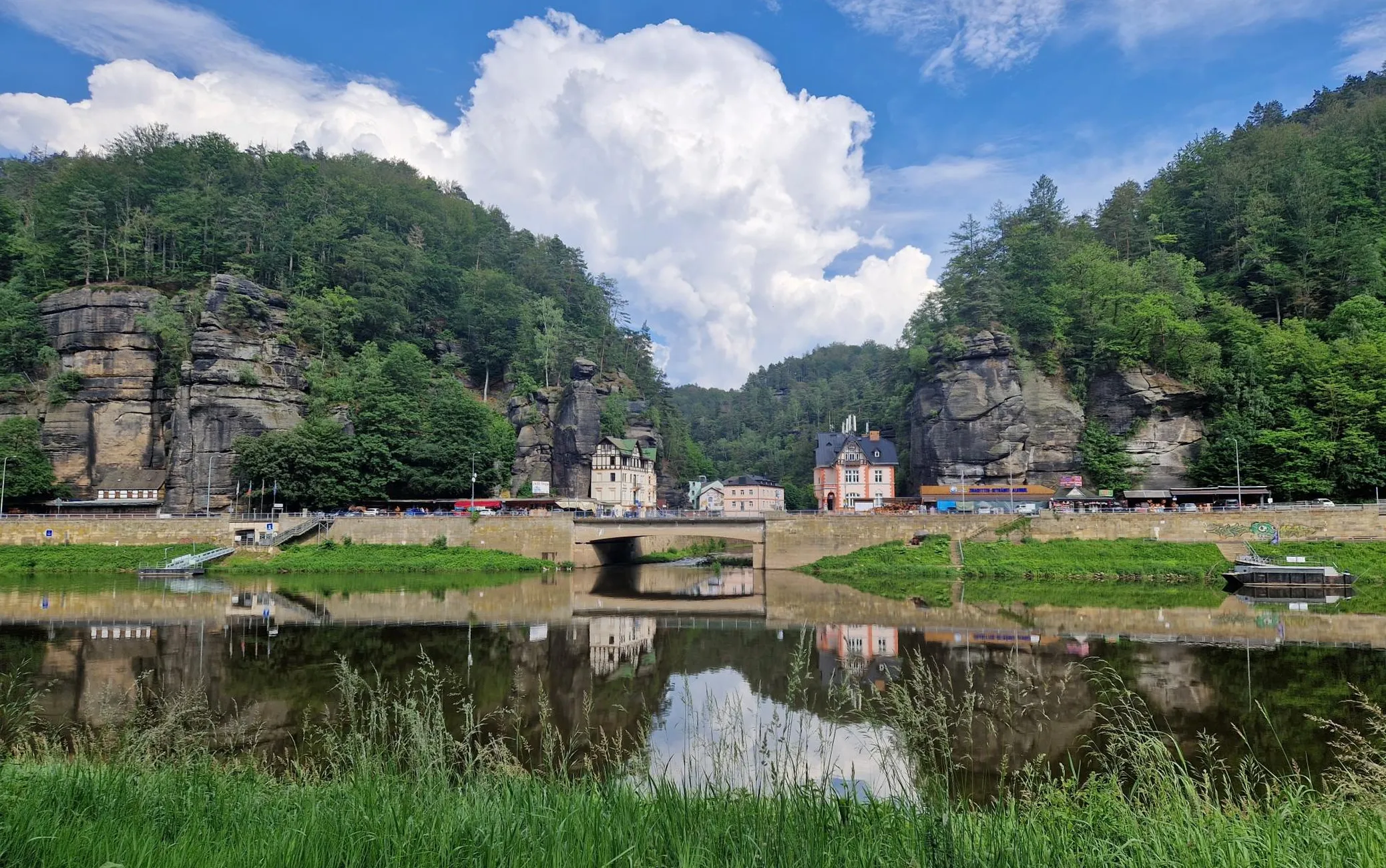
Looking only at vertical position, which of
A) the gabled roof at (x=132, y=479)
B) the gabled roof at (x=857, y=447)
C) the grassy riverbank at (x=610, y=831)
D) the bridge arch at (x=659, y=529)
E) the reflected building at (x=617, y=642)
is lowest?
the reflected building at (x=617, y=642)

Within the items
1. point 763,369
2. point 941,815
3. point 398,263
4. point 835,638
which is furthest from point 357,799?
point 763,369

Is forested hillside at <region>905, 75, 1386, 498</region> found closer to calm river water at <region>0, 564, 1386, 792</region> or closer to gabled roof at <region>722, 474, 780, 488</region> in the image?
gabled roof at <region>722, 474, 780, 488</region>

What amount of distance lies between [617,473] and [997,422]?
38.0 meters

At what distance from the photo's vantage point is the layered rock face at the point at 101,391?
6662cm

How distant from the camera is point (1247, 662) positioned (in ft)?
81.0

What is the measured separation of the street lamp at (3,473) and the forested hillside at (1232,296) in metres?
80.8

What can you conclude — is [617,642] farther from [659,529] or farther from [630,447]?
[630,447]

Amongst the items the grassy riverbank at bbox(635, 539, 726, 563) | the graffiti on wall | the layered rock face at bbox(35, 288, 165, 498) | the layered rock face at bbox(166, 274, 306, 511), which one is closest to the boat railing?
the graffiti on wall

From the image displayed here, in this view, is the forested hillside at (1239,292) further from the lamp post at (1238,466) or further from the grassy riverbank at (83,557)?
the grassy riverbank at (83,557)

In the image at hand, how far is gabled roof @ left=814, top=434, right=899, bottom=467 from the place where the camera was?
84.2 meters

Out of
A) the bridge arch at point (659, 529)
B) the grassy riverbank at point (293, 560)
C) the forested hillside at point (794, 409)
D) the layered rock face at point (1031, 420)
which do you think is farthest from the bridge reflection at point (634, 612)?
the forested hillside at point (794, 409)

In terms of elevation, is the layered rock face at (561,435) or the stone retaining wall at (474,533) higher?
the layered rock face at (561,435)

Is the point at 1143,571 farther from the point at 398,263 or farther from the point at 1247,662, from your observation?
the point at 398,263

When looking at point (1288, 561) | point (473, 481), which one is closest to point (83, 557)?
point (473, 481)
